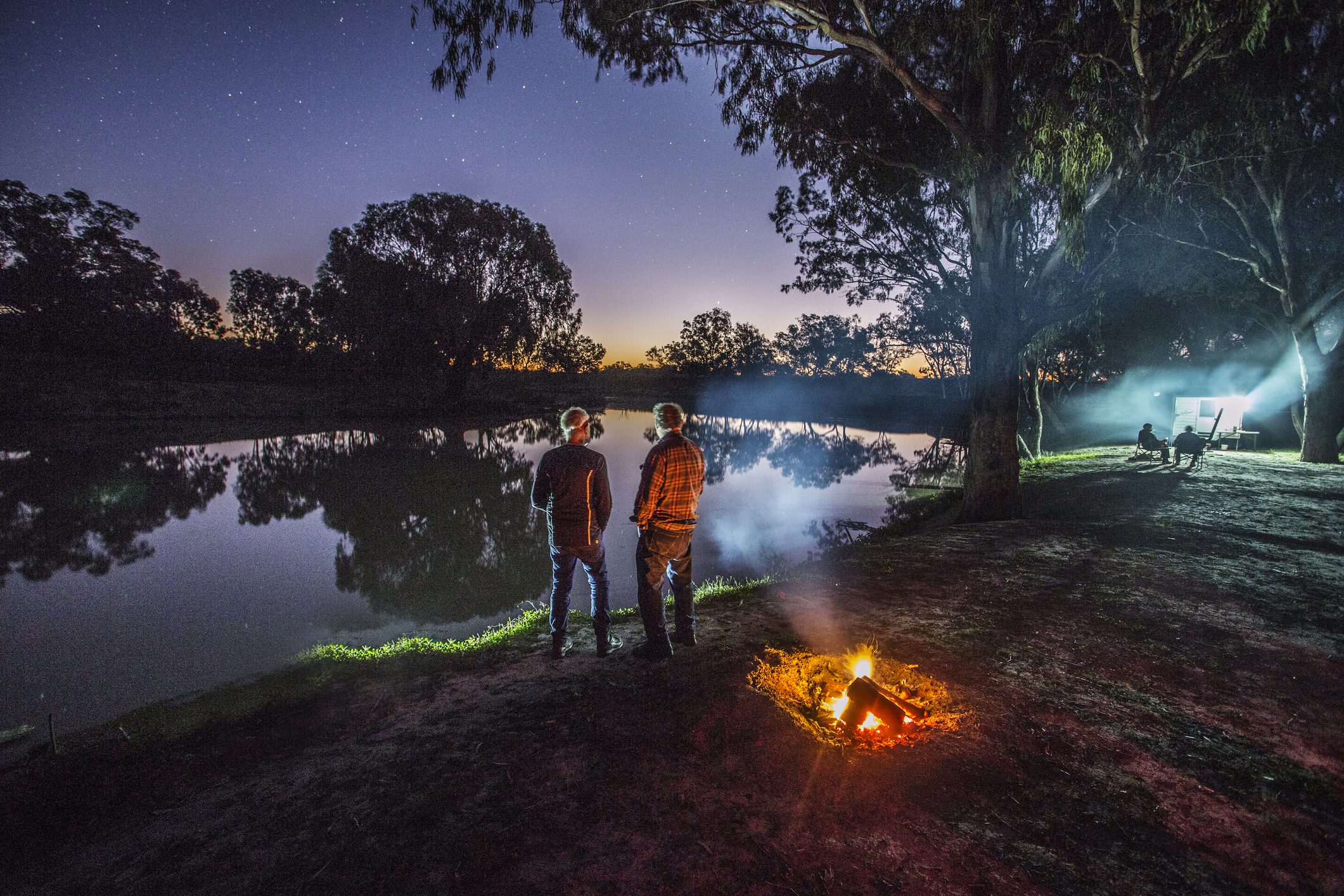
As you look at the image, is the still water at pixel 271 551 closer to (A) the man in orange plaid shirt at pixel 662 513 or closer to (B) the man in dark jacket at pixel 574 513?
(B) the man in dark jacket at pixel 574 513

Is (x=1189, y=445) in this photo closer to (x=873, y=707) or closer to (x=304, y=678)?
(x=873, y=707)

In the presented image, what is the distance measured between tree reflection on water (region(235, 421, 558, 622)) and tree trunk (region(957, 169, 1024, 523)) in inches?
302

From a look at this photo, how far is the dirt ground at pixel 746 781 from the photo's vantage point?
233 cm

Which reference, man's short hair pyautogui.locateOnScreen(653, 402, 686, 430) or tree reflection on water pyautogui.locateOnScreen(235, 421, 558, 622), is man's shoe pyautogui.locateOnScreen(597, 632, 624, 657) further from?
tree reflection on water pyautogui.locateOnScreen(235, 421, 558, 622)

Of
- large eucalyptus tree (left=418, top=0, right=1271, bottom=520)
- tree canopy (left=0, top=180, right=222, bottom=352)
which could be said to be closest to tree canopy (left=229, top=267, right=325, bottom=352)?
tree canopy (left=0, top=180, right=222, bottom=352)

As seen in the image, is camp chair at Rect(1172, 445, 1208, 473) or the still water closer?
the still water

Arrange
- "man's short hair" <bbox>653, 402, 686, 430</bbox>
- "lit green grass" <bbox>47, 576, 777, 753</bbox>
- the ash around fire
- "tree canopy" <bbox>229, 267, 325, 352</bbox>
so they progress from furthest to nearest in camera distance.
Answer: "tree canopy" <bbox>229, 267, 325, 352</bbox> → "man's short hair" <bbox>653, 402, 686, 430</bbox> → "lit green grass" <bbox>47, 576, 777, 753</bbox> → the ash around fire

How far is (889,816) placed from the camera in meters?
2.61

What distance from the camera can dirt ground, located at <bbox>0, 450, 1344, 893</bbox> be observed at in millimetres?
2328

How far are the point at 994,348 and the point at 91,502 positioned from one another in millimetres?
18821

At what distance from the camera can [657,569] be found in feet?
14.3

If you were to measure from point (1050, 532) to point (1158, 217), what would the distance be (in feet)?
39.0

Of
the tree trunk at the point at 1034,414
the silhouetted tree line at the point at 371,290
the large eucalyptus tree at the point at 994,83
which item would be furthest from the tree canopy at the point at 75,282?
the tree trunk at the point at 1034,414

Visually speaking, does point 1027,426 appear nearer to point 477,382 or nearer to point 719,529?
point 719,529
